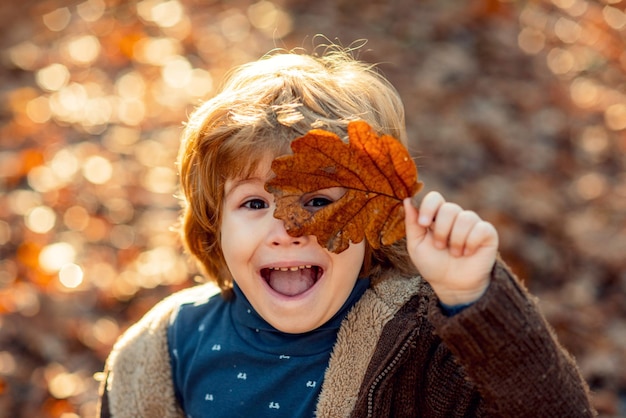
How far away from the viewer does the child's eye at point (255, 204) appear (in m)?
1.90

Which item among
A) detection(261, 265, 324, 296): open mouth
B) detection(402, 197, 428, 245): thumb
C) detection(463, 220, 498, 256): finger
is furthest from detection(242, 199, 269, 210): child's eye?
detection(463, 220, 498, 256): finger

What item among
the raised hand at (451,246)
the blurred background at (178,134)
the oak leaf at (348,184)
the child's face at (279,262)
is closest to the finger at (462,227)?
the raised hand at (451,246)

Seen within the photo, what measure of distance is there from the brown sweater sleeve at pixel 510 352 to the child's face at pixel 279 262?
33 cm

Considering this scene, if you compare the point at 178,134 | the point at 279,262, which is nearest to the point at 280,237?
the point at 279,262

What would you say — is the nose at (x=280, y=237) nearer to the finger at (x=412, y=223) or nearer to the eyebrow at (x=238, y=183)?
the eyebrow at (x=238, y=183)

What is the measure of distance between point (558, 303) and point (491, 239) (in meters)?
2.19

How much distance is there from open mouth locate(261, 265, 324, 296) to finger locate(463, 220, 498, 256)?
1.55ft

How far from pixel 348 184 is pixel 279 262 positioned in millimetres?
319

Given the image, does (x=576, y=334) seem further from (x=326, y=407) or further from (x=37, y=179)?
(x=37, y=179)

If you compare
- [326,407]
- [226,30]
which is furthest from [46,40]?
[326,407]

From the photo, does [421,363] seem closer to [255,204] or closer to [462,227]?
[462,227]

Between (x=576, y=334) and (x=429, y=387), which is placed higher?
(x=429, y=387)

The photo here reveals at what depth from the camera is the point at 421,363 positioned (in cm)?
179

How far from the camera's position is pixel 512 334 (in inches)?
60.7
